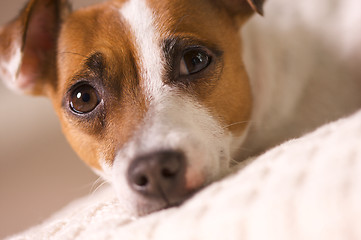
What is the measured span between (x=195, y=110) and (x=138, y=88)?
217mm

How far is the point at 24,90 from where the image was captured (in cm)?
190

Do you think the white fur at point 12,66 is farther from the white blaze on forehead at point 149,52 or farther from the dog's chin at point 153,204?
the dog's chin at point 153,204

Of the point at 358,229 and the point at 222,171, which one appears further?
the point at 222,171

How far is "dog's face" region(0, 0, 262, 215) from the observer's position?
3.67ft

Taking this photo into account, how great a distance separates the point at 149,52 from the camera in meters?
1.39

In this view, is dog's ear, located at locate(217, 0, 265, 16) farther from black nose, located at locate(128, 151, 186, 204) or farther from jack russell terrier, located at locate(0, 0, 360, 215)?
black nose, located at locate(128, 151, 186, 204)

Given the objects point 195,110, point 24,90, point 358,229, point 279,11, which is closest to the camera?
point 358,229

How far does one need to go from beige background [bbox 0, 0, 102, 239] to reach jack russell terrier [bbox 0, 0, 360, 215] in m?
0.99

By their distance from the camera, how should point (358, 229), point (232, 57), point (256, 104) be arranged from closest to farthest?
point (358, 229)
point (232, 57)
point (256, 104)

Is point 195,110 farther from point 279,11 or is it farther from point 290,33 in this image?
point 279,11

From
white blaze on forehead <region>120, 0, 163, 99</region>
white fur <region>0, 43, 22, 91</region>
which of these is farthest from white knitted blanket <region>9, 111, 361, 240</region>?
white fur <region>0, 43, 22, 91</region>

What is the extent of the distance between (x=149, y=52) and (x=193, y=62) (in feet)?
0.54

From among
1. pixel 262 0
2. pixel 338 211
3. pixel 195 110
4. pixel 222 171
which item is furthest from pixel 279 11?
pixel 338 211

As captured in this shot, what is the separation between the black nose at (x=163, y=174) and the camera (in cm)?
107
